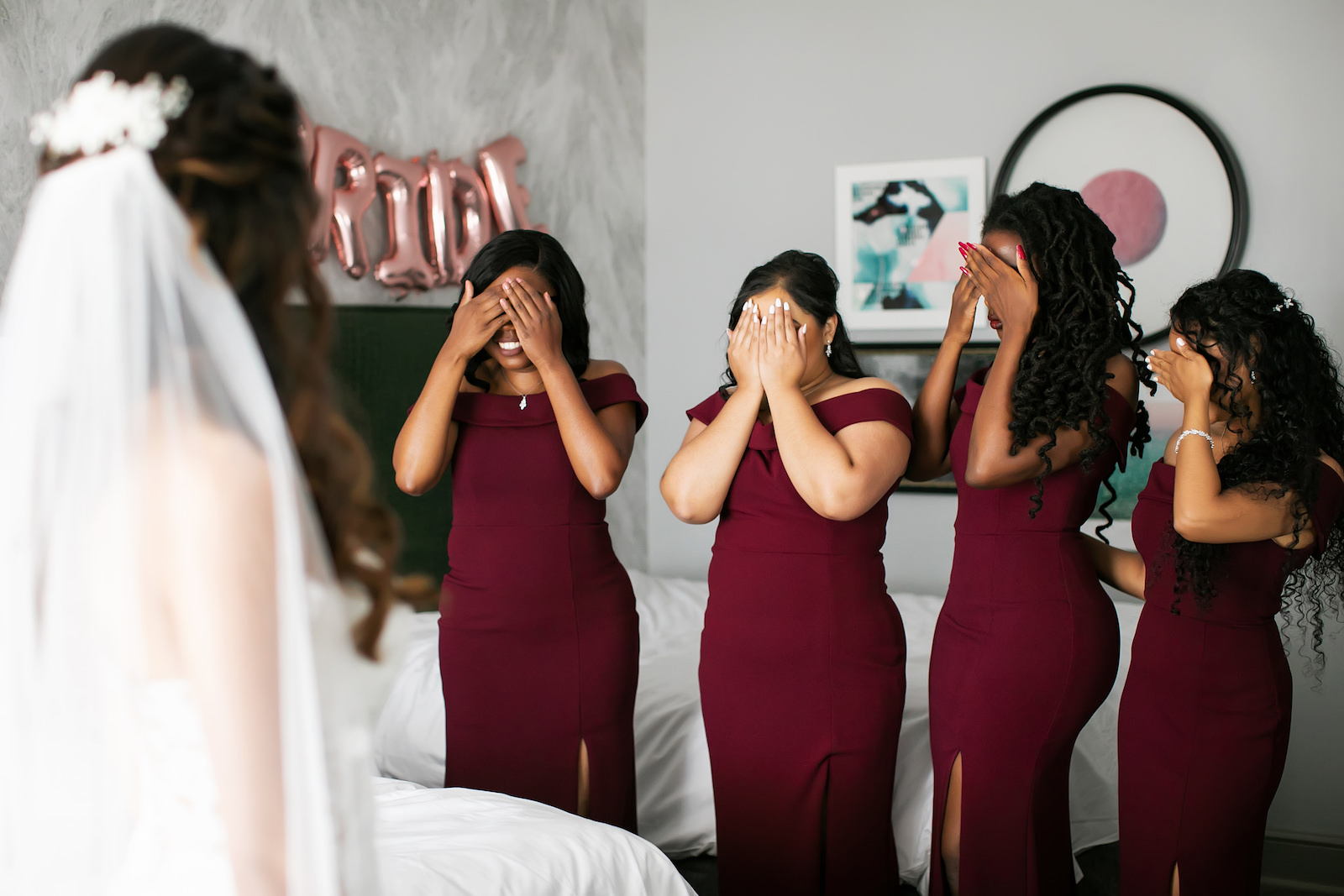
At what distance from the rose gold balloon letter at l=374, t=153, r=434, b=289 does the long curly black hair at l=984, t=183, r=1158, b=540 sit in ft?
6.60

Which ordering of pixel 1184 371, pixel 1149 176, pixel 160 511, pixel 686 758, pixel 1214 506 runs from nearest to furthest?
1. pixel 160 511
2. pixel 1214 506
3. pixel 1184 371
4. pixel 686 758
5. pixel 1149 176

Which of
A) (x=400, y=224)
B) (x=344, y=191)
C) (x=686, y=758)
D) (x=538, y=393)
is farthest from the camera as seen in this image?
(x=400, y=224)

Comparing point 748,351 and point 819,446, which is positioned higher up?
point 748,351

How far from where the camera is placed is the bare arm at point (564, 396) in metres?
2.05

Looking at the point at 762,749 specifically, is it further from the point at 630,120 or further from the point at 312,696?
the point at 630,120

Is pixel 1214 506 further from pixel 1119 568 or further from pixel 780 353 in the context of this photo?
pixel 780 353

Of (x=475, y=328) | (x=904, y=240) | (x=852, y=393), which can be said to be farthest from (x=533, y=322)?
(x=904, y=240)

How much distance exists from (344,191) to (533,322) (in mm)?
1385

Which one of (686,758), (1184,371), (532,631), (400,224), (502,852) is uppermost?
(400,224)

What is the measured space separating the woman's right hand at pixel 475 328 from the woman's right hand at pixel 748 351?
0.47 metres

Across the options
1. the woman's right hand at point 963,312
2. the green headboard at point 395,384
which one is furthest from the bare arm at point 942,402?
the green headboard at point 395,384

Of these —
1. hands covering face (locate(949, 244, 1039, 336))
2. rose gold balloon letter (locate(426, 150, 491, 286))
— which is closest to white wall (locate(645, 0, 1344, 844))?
rose gold balloon letter (locate(426, 150, 491, 286))

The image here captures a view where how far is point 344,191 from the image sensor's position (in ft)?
10.3

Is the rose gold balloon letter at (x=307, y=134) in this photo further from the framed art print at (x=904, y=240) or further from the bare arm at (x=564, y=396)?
the framed art print at (x=904, y=240)
